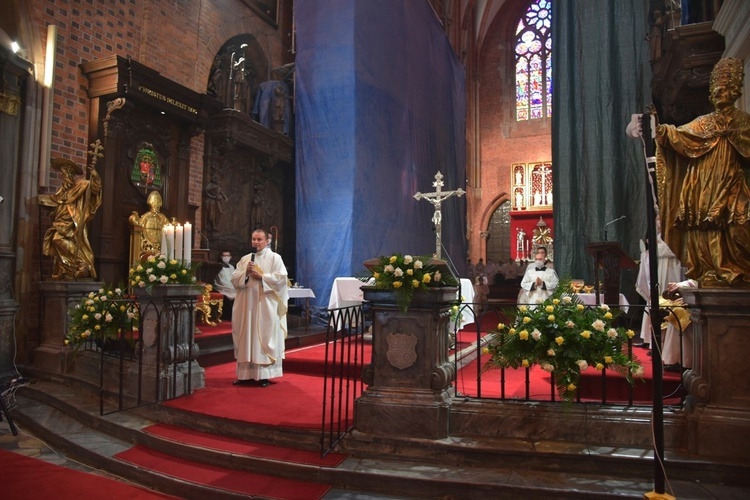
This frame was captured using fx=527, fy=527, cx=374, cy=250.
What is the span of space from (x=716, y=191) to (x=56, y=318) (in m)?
7.50

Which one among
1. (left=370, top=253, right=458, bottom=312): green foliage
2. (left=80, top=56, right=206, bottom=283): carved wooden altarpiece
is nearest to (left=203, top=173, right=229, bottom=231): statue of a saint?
(left=80, top=56, right=206, bottom=283): carved wooden altarpiece

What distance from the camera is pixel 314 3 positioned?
11.3 m

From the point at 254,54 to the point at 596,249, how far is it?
910 cm

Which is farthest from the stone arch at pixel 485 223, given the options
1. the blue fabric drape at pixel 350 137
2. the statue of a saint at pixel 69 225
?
the statue of a saint at pixel 69 225

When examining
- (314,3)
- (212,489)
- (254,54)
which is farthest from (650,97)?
(212,489)

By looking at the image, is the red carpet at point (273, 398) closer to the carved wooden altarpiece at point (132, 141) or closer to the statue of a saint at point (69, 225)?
the statue of a saint at point (69, 225)

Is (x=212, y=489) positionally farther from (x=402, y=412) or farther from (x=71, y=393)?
(x=71, y=393)

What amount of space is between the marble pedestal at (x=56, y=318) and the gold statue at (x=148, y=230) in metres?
1.57

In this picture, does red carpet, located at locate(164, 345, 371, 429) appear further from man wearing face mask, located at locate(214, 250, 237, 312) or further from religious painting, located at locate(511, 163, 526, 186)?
religious painting, located at locate(511, 163, 526, 186)

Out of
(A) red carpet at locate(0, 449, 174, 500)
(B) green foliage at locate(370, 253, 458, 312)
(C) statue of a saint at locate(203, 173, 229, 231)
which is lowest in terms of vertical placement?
(A) red carpet at locate(0, 449, 174, 500)

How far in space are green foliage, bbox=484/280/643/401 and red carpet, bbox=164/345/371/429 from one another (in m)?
1.67

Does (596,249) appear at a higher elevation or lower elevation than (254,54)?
lower

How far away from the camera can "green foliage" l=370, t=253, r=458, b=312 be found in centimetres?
401

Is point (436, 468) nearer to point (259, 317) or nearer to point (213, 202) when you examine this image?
point (259, 317)
